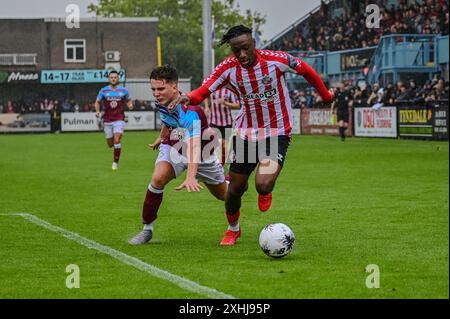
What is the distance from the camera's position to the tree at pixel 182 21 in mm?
106688

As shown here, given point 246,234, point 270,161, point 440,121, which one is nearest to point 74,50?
point 440,121

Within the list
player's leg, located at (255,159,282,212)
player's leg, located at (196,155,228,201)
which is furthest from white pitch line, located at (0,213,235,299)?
player's leg, located at (255,159,282,212)

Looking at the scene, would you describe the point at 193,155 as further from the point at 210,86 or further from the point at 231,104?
the point at 231,104

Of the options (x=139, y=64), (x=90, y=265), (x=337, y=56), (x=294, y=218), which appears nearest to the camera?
(x=90, y=265)

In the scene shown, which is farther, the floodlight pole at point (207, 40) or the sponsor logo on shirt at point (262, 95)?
the floodlight pole at point (207, 40)

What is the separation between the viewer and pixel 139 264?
9344 mm

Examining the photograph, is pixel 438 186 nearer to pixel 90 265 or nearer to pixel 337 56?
pixel 90 265

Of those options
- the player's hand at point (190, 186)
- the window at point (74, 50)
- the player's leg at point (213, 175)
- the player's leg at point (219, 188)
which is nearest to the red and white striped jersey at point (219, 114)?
the player's leg at point (219, 188)

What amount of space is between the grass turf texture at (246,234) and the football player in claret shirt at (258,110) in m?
0.63

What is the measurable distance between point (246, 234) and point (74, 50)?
66.1m

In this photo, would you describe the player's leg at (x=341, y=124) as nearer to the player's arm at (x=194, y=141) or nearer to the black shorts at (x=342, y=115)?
the black shorts at (x=342, y=115)
